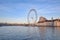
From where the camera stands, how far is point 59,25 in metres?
22.2
